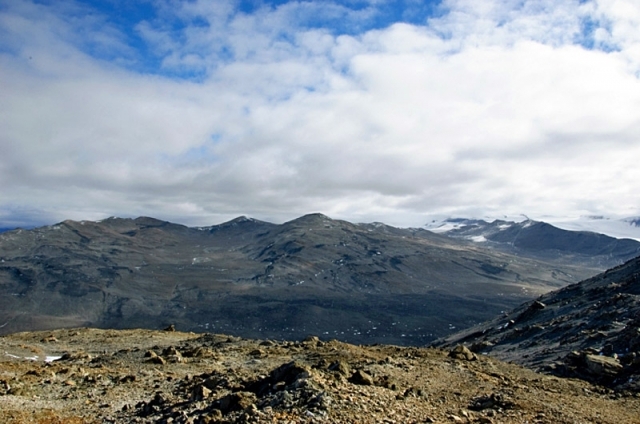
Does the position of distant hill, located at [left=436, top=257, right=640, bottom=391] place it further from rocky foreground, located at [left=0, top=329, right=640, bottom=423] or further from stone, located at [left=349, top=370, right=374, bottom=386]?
stone, located at [left=349, top=370, right=374, bottom=386]

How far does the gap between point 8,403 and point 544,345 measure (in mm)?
31975

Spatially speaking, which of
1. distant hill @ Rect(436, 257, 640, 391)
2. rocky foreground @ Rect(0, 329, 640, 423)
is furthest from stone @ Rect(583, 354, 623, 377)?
rocky foreground @ Rect(0, 329, 640, 423)

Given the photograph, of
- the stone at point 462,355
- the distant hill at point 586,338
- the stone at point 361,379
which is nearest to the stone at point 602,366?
the distant hill at point 586,338

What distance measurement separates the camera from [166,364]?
22438 mm

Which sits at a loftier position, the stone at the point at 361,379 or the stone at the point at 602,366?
the stone at the point at 361,379

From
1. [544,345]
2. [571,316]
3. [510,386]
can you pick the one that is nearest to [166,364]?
[510,386]

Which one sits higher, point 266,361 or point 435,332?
point 266,361

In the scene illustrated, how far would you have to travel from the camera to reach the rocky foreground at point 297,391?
12.6 m

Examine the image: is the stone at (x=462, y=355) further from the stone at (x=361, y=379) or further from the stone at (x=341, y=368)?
the stone at (x=361, y=379)

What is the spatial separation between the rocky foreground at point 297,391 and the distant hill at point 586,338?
215 centimetres

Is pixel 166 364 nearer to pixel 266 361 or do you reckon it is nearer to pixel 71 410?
pixel 266 361

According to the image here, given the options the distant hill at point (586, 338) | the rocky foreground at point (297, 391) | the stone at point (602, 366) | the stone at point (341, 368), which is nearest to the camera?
the rocky foreground at point (297, 391)

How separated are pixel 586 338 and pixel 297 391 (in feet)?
81.8

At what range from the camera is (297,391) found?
42.4ft
